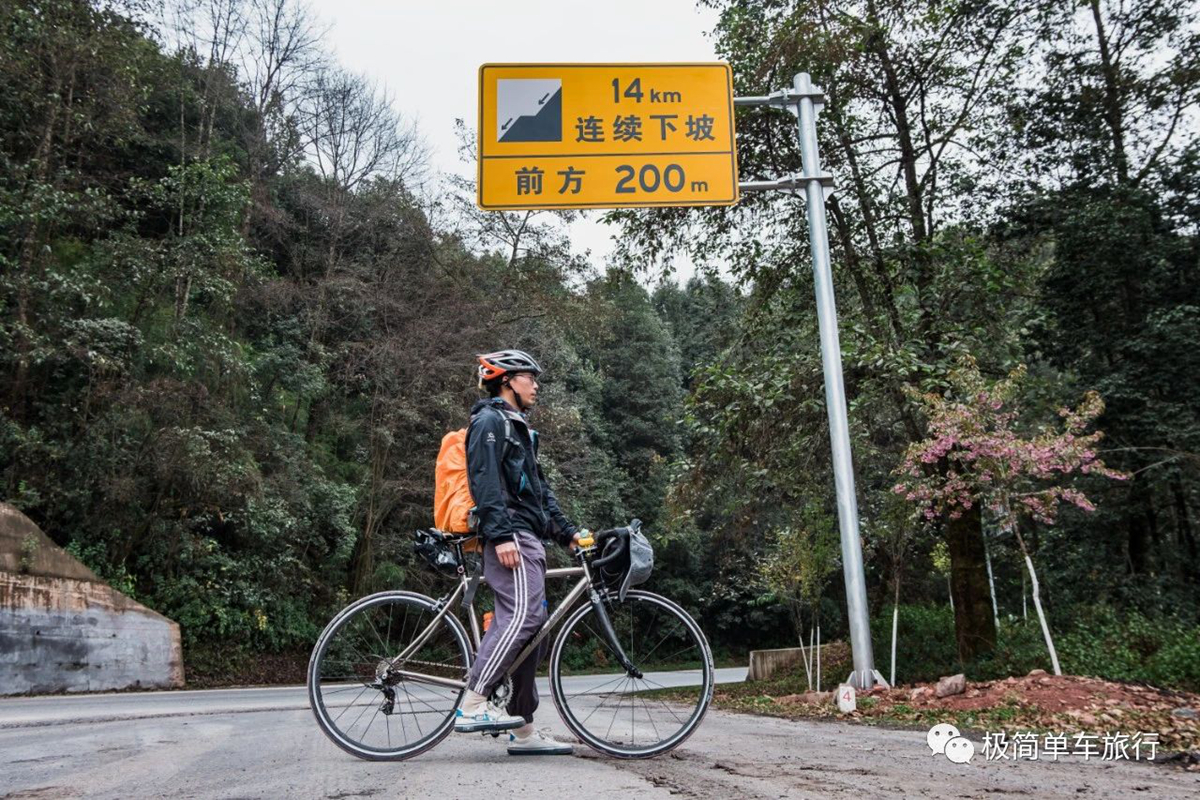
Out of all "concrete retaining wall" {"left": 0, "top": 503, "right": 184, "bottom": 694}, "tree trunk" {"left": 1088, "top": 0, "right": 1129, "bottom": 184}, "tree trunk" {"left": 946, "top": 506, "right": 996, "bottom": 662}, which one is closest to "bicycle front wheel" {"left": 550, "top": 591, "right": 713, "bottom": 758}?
"tree trunk" {"left": 946, "top": 506, "right": 996, "bottom": 662}

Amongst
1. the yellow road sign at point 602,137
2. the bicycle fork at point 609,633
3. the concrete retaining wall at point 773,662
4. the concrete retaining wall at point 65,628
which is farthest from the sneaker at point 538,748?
the concrete retaining wall at point 773,662

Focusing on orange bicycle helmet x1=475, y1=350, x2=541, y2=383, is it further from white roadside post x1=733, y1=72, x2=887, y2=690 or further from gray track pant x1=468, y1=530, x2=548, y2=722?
white roadside post x1=733, y1=72, x2=887, y2=690

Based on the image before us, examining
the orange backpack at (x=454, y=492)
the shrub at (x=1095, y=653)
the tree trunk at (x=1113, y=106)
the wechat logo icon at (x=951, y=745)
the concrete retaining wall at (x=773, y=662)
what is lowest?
the concrete retaining wall at (x=773, y=662)

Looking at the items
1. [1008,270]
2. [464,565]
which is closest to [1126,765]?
[464,565]

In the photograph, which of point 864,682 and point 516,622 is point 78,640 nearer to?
point 864,682

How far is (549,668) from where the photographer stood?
137 inches

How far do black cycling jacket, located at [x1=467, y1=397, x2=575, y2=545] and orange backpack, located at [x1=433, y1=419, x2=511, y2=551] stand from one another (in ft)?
0.22

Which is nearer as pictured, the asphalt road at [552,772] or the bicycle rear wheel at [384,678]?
the asphalt road at [552,772]

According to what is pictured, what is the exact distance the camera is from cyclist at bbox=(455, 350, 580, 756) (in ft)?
11.1

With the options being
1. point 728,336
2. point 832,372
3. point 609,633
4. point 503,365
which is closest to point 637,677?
point 609,633

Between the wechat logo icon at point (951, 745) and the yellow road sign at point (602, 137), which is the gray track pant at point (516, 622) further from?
the yellow road sign at point (602, 137)

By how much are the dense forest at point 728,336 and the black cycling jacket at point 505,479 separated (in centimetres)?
691

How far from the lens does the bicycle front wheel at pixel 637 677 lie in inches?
135

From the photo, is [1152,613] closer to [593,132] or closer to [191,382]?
[593,132]
